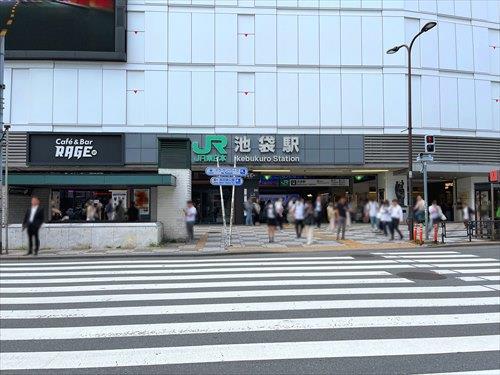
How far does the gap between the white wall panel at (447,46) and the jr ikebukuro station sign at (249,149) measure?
12.5 m

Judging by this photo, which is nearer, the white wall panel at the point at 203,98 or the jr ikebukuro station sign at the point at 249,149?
the jr ikebukuro station sign at the point at 249,149

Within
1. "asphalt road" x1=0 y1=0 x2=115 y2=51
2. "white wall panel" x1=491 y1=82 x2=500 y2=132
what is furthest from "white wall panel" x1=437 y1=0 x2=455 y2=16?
"asphalt road" x1=0 y1=0 x2=115 y2=51

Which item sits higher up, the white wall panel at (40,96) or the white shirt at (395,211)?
the white wall panel at (40,96)

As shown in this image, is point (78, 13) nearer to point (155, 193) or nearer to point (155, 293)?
point (155, 193)

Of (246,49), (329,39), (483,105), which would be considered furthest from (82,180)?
(483,105)

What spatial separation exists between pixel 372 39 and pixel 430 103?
6271mm

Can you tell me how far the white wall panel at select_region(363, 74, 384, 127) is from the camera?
32875 millimetres

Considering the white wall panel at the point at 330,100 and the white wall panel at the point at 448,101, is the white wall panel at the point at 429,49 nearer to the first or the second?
the white wall panel at the point at 448,101

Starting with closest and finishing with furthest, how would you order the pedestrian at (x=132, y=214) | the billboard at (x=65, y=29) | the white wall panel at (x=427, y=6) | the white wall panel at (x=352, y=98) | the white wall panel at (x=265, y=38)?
the pedestrian at (x=132, y=214) → the billboard at (x=65, y=29) → the white wall panel at (x=265, y=38) → the white wall panel at (x=352, y=98) → the white wall panel at (x=427, y=6)

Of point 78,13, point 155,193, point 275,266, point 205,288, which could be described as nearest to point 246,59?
point 78,13

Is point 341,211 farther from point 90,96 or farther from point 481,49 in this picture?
point 481,49

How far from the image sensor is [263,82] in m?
32.6

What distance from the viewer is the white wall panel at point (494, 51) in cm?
3581

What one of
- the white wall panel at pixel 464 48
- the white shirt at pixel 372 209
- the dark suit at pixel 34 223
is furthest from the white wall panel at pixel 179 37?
the white shirt at pixel 372 209
